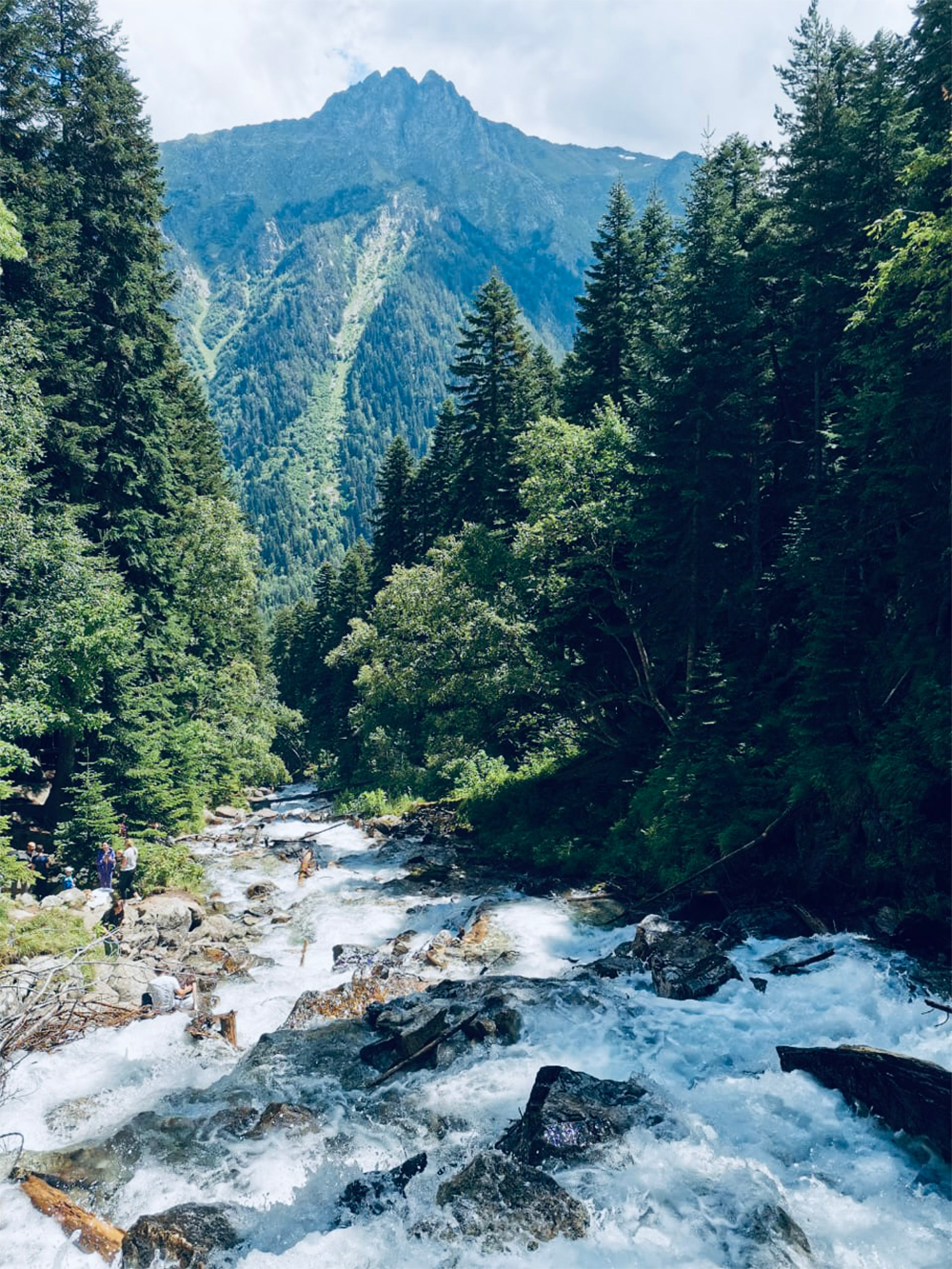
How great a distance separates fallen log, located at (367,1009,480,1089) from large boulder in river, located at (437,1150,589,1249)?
8.33ft

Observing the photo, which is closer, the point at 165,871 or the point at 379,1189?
the point at 379,1189

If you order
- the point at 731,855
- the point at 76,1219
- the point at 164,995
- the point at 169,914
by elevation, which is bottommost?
the point at 169,914

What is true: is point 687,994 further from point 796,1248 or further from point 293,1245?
point 293,1245

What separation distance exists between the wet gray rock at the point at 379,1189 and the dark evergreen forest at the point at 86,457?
35.0ft

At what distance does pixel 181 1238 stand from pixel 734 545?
1940 centimetres

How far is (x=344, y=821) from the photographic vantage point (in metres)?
31.8

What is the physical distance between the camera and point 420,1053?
10.2 m

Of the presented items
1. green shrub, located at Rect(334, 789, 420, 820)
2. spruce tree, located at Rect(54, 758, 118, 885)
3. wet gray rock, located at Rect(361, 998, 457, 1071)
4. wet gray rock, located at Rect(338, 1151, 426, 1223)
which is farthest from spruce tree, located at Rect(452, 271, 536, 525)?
wet gray rock, located at Rect(338, 1151, 426, 1223)

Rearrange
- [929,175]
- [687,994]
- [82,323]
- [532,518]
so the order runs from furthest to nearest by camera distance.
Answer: [532,518], [82,323], [929,175], [687,994]

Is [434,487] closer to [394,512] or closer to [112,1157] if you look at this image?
[394,512]

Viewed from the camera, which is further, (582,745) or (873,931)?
(582,745)

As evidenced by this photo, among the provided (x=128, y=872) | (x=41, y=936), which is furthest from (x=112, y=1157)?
(x=128, y=872)

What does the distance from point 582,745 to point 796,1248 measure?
20.0 m

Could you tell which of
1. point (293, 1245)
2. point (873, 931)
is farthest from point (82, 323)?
point (873, 931)
